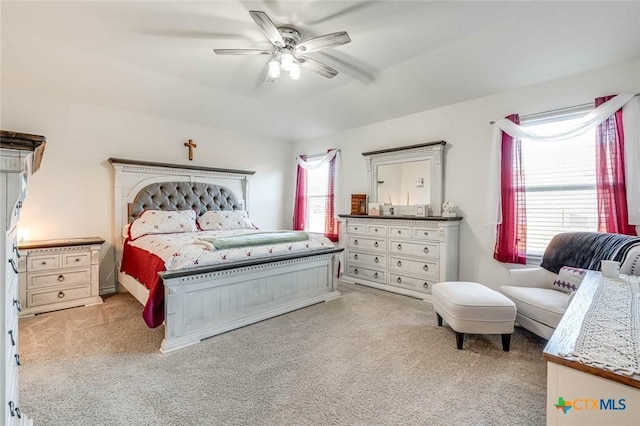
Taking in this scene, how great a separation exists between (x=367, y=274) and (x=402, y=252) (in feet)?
2.36

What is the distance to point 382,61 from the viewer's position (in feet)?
11.2

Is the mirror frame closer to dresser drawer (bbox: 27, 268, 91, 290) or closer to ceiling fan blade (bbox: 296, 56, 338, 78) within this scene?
ceiling fan blade (bbox: 296, 56, 338, 78)

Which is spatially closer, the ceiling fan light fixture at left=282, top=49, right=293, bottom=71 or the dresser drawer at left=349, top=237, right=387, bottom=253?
the ceiling fan light fixture at left=282, top=49, right=293, bottom=71

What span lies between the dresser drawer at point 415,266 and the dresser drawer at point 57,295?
3.89 m

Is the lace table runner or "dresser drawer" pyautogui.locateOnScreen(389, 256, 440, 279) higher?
the lace table runner

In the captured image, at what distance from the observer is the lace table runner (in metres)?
0.85

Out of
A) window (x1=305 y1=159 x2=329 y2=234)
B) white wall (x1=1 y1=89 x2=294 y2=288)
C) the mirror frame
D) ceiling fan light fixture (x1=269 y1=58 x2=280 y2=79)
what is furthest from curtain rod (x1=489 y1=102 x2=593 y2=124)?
white wall (x1=1 y1=89 x2=294 y2=288)

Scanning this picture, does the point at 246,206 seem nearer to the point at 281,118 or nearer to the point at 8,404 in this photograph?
the point at 281,118

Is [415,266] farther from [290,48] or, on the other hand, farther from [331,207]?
[290,48]

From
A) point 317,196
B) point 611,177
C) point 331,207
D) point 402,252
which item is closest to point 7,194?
point 402,252

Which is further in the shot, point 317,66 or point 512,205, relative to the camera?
point 512,205

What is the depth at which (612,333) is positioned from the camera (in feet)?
3.44

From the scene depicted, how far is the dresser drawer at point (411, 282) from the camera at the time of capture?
382 cm

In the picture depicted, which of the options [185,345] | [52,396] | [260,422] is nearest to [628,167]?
Answer: [260,422]
